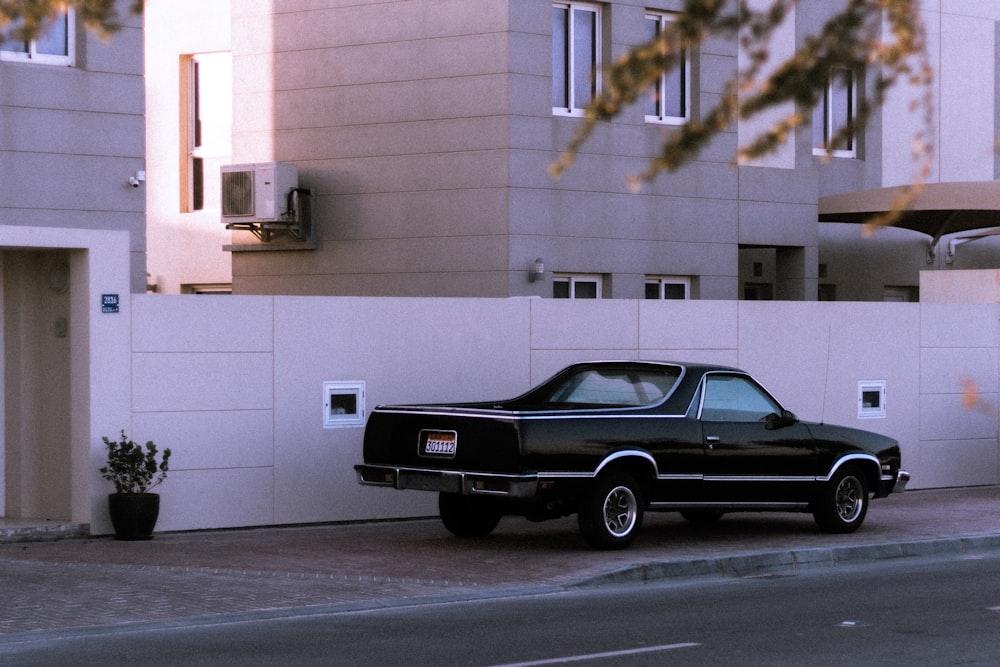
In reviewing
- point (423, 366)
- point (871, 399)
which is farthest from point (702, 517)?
point (871, 399)

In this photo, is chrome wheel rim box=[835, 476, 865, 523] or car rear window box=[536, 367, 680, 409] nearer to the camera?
car rear window box=[536, 367, 680, 409]

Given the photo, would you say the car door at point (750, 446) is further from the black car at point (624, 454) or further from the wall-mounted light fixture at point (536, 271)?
the wall-mounted light fixture at point (536, 271)

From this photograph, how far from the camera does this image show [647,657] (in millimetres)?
9312

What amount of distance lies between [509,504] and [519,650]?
4647 millimetres

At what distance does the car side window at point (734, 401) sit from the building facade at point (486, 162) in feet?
21.4

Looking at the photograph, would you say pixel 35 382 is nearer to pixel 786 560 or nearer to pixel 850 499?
pixel 786 560

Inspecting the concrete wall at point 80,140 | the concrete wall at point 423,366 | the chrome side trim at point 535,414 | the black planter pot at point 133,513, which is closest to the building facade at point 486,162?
the concrete wall at point 423,366

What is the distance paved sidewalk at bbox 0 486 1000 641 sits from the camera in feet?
37.4

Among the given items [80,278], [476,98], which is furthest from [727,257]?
[80,278]

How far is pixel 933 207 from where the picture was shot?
78.5 ft

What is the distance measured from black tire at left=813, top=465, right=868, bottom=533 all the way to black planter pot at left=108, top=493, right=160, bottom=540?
6096 mm

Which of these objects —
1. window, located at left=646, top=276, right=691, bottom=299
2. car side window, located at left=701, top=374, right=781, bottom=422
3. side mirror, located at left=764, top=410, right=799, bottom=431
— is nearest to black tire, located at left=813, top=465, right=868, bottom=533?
side mirror, located at left=764, top=410, right=799, bottom=431

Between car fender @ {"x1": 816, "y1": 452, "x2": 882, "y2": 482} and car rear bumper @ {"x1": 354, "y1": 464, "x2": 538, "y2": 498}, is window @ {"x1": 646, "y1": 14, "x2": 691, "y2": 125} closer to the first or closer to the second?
car fender @ {"x1": 816, "y1": 452, "x2": 882, "y2": 482}

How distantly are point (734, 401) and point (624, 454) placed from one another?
5.44ft
